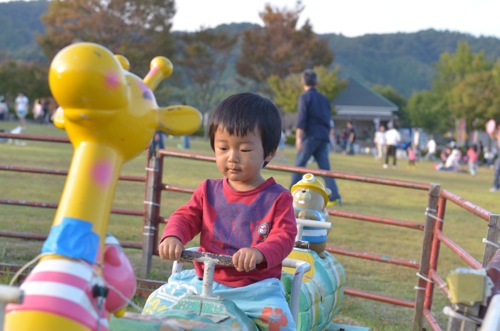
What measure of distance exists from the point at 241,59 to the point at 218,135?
61.1 m

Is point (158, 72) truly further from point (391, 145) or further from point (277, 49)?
point (277, 49)

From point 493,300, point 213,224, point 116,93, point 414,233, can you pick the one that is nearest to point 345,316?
point 213,224

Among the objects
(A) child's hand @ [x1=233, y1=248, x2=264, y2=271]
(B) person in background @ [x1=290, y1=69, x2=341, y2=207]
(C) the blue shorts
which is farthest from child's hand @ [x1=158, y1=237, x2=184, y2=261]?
(B) person in background @ [x1=290, y1=69, x2=341, y2=207]

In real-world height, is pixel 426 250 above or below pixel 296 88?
below

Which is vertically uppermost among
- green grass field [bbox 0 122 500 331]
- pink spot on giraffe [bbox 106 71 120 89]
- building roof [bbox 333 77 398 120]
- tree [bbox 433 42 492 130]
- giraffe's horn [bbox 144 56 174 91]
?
tree [bbox 433 42 492 130]

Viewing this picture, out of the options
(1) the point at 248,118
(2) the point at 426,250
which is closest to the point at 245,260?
(1) the point at 248,118

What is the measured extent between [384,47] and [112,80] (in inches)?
6284

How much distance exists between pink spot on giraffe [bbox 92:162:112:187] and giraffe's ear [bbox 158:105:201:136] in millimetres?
221

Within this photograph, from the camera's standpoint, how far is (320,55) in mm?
62719

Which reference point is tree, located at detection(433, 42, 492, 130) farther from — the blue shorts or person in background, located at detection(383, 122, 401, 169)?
the blue shorts

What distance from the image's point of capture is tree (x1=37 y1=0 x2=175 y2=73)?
53938mm

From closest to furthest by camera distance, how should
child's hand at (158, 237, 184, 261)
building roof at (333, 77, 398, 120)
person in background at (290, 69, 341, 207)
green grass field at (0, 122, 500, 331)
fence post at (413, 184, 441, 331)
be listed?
1. child's hand at (158, 237, 184, 261)
2. fence post at (413, 184, 441, 331)
3. green grass field at (0, 122, 500, 331)
4. person in background at (290, 69, 341, 207)
5. building roof at (333, 77, 398, 120)

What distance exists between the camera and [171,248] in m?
2.58

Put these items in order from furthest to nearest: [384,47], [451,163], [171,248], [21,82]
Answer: [384,47]
[21,82]
[451,163]
[171,248]
